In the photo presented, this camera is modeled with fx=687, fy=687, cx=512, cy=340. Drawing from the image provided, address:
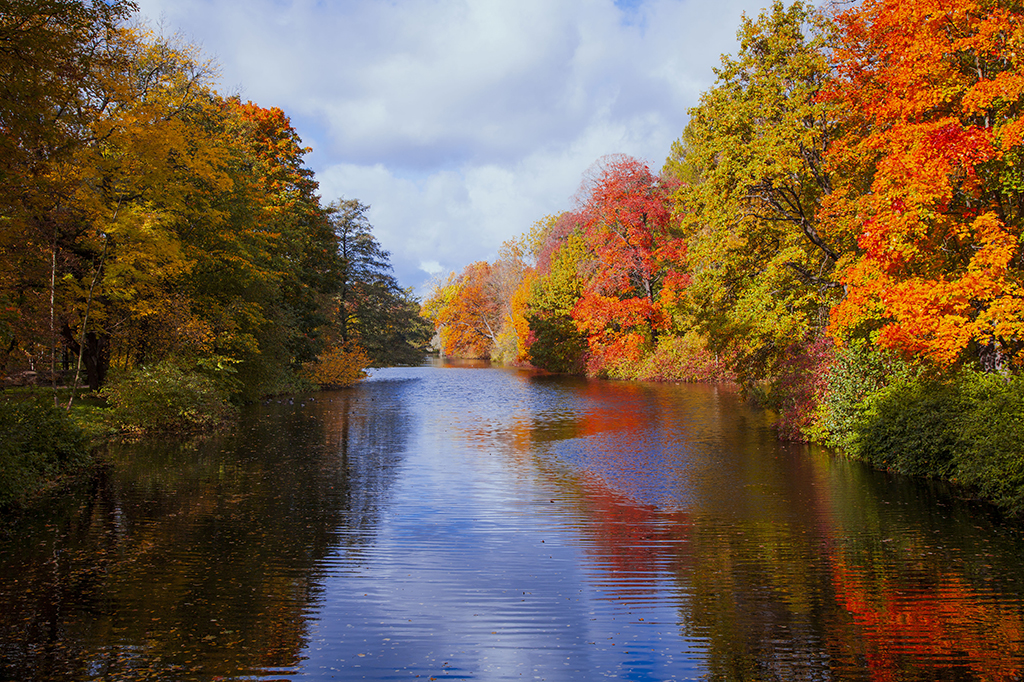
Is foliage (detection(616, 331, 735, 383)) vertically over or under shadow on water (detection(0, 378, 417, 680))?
over

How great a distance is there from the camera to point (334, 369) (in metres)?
39.0

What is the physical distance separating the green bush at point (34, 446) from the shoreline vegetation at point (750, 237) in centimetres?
5

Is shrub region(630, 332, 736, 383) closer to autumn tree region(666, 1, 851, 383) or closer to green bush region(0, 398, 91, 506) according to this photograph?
autumn tree region(666, 1, 851, 383)

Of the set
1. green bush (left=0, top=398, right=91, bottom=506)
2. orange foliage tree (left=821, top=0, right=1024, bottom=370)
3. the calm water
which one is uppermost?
orange foliage tree (left=821, top=0, right=1024, bottom=370)

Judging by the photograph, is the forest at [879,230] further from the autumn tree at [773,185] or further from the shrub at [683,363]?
the shrub at [683,363]

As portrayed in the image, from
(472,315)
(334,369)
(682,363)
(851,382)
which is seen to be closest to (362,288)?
(334,369)

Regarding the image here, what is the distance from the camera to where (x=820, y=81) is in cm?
1630

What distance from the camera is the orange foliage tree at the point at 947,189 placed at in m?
10.2

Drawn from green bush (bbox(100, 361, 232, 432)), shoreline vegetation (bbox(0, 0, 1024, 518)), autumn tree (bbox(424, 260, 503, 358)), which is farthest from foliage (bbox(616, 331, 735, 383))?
autumn tree (bbox(424, 260, 503, 358))

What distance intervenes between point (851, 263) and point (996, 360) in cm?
356

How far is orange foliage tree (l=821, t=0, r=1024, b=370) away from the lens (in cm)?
1021

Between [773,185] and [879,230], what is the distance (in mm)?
5031

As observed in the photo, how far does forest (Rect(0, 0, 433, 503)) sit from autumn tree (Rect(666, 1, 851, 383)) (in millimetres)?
12802

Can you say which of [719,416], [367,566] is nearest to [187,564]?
[367,566]
